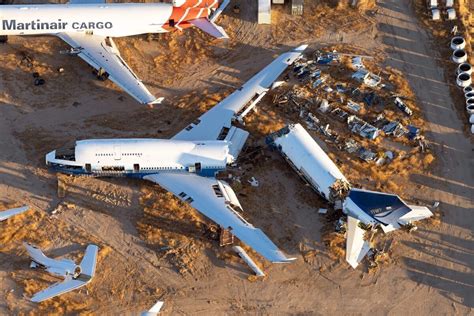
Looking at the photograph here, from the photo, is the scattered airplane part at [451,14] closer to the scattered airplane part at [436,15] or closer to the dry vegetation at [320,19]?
the scattered airplane part at [436,15]

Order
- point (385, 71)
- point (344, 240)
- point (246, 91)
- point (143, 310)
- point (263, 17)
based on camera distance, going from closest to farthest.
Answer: point (143, 310)
point (344, 240)
point (246, 91)
point (385, 71)
point (263, 17)

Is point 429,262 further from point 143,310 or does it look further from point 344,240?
point 143,310

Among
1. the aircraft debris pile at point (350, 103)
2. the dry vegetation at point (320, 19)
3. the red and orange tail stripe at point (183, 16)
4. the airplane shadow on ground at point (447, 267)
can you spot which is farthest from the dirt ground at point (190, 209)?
the aircraft debris pile at point (350, 103)

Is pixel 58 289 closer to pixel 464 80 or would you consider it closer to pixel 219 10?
pixel 219 10

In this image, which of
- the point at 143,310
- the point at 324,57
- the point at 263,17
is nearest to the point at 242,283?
the point at 143,310

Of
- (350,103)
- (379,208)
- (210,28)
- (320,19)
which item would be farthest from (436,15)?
(379,208)

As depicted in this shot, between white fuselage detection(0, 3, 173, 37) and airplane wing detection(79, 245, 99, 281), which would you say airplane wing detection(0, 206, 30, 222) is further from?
white fuselage detection(0, 3, 173, 37)
